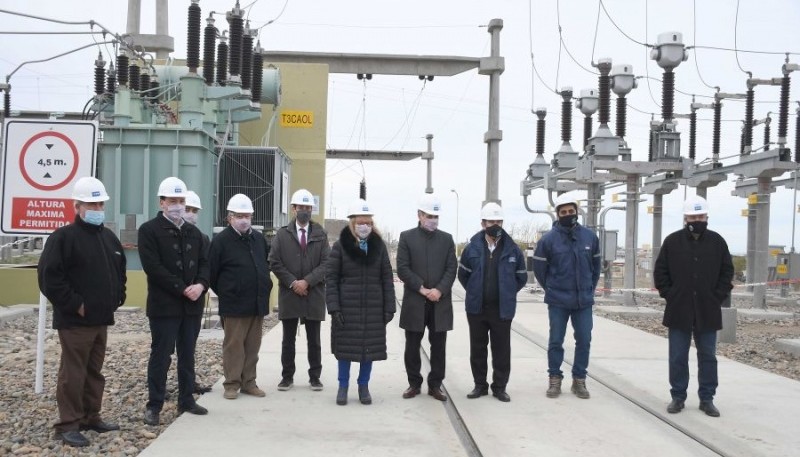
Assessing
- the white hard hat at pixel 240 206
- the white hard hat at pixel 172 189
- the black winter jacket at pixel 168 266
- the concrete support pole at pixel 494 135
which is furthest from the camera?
the concrete support pole at pixel 494 135

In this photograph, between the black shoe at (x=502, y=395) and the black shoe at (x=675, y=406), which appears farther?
the black shoe at (x=502, y=395)

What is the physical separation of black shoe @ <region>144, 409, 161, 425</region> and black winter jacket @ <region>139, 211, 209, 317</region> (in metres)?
0.85

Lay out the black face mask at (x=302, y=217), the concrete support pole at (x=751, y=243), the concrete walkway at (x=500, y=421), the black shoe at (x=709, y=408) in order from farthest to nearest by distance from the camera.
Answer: the concrete support pole at (x=751, y=243), the black face mask at (x=302, y=217), the black shoe at (x=709, y=408), the concrete walkway at (x=500, y=421)

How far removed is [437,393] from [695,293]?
2697mm

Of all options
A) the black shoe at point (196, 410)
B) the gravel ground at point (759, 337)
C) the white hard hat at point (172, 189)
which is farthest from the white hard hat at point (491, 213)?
the gravel ground at point (759, 337)

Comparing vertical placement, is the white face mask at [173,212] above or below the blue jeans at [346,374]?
above

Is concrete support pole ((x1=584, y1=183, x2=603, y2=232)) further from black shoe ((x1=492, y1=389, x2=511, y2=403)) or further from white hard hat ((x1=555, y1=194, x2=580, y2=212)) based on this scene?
black shoe ((x1=492, y1=389, x2=511, y2=403))

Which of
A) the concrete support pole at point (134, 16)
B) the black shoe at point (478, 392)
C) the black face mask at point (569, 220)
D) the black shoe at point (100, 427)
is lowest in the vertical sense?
the black shoe at point (100, 427)

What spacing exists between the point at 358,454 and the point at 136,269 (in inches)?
460

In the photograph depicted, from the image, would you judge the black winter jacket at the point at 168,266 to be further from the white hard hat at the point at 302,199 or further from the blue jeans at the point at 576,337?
the blue jeans at the point at 576,337

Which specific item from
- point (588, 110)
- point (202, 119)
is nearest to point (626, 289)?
point (588, 110)

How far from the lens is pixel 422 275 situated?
804 centimetres

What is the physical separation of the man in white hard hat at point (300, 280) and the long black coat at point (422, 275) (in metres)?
0.84

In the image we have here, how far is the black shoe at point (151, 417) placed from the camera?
22.5ft
